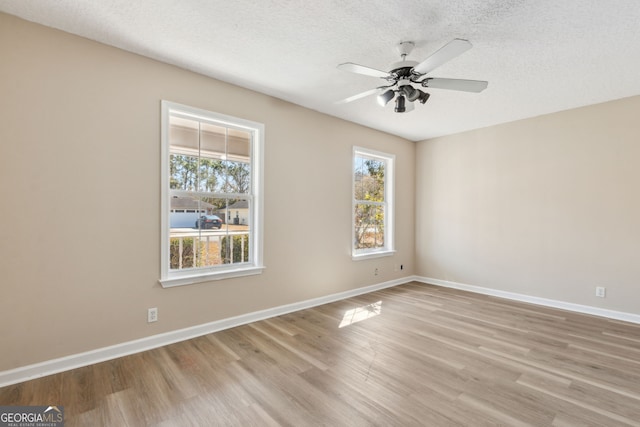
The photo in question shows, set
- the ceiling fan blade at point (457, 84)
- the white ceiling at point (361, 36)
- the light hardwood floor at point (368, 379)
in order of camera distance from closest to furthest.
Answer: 1. the light hardwood floor at point (368, 379)
2. the white ceiling at point (361, 36)
3. the ceiling fan blade at point (457, 84)

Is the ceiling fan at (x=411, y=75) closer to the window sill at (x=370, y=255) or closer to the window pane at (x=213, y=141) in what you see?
the window pane at (x=213, y=141)

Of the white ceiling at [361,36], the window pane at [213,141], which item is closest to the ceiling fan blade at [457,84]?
the white ceiling at [361,36]

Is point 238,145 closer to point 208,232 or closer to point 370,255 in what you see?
point 208,232

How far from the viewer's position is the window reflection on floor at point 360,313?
11.7ft

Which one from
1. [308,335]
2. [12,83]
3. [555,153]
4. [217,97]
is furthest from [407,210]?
[12,83]

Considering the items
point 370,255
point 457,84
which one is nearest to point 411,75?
point 457,84

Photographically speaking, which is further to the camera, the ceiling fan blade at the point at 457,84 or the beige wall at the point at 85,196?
the ceiling fan blade at the point at 457,84

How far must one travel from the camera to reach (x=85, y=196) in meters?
2.50

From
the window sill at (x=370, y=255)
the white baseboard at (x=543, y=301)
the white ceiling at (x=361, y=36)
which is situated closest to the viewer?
the white ceiling at (x=361, y=36)

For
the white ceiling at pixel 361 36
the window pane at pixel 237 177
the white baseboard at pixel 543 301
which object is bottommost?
the white baseboard at pixel 543 301

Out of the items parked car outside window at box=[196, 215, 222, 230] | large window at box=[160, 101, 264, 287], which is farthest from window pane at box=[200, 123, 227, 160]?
parked car outside window at box=[196, 215, 222, 230]

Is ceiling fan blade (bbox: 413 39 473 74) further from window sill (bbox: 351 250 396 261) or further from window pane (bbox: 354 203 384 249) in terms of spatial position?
window sill (bbox: 351 250 396 261)

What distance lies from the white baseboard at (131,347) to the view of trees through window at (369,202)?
1.51m

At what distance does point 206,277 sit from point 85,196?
1293 millimetres
